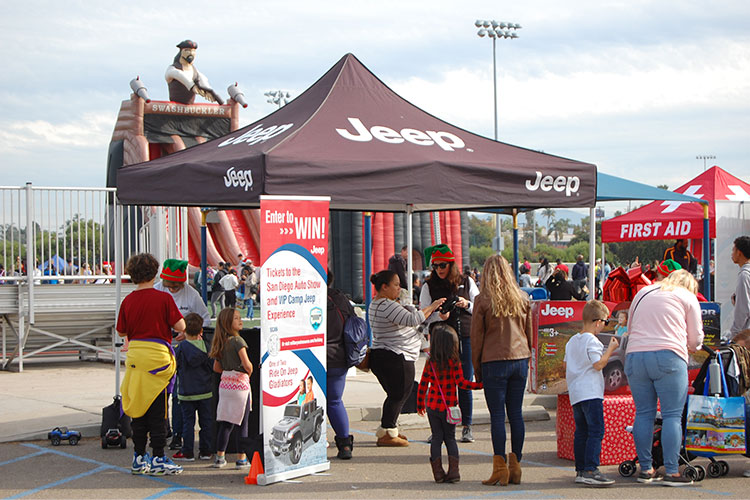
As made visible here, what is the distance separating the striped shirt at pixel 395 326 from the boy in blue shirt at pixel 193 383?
4.84 ft

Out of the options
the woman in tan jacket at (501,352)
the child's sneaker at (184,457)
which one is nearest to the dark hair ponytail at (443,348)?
the woman in tan jacket at (501,352)

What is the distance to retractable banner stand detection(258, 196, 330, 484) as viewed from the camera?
611 cm

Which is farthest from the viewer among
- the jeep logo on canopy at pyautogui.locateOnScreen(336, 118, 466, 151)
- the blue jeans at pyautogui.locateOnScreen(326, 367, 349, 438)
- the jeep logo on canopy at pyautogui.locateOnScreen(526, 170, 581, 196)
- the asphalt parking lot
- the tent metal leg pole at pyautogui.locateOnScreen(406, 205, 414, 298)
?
the tent metal leg pole at pyautogui.locateOnScreen(406, 205, 414, 298)

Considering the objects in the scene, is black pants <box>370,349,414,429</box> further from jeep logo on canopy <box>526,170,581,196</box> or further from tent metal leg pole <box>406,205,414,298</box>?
jeep logo on canopy <box>526,170,581,196</box>

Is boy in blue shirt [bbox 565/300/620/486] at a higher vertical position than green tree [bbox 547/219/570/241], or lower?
lower

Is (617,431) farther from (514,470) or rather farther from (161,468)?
(161,468)

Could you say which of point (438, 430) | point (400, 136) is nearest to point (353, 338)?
point (438, 430)

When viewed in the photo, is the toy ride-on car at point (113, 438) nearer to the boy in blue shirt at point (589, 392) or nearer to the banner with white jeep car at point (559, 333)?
the banner with white jeep car at point (559, 333)

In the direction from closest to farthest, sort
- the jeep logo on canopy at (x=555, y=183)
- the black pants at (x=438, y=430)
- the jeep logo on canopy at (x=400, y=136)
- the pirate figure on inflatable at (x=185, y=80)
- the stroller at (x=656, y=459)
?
1. the black pants at (x=438, y=430)
2. the stroller at (x=656, y=459)
3. the jeep logo on canopy at (x=400, y=136)
4. the jeep logo on canopy at (x=555, y=183)
5. the pirate figure on inflatable at (x=185, y=80)

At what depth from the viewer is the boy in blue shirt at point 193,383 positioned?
275 inches

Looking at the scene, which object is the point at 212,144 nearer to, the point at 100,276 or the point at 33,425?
the point at 33,425

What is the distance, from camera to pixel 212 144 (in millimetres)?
8148

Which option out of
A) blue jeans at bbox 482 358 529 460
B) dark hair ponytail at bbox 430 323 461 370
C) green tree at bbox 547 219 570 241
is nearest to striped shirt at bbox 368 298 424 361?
dark hair ponytail at bbox 430 323 461 370

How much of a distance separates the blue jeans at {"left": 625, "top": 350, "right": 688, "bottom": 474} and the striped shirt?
6.09ft
